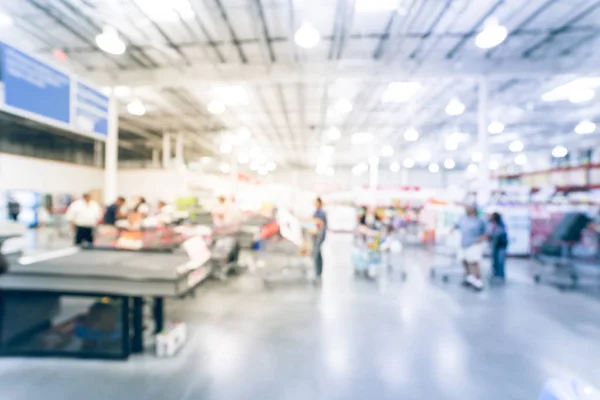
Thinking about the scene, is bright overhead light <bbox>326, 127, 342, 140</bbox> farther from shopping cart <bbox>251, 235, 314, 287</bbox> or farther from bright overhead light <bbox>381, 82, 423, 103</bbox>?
shopping cart <bbox>251, 235, 314, 287</bbox>

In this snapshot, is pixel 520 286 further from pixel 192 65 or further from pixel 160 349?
pixel 192 65

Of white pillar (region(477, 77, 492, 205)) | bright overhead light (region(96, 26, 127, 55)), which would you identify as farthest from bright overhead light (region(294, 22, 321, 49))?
white pillar (region(477, 77, 492, 205))

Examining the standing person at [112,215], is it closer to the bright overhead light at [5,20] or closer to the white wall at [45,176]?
the bright overhead light at [5,20]

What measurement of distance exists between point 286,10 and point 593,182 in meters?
6.90

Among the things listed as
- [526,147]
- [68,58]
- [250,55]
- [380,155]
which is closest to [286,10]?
[250,55]

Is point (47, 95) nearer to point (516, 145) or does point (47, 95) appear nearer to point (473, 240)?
point (473, 240)

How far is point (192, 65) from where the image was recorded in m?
7.73

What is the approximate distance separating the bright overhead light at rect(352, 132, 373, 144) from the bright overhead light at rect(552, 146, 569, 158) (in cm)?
1076

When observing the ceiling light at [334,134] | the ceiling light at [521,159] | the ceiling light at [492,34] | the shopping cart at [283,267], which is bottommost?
the shopping cart at [283,267]

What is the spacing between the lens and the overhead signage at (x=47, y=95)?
3.91 meters

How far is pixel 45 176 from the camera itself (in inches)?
527

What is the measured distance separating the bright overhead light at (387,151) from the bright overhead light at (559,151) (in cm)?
873

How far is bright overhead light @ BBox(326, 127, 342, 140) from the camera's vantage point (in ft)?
44.3

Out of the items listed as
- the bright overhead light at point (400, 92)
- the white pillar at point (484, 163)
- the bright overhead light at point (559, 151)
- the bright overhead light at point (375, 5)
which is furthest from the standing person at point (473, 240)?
the bright overhead light at point (559, 151)
